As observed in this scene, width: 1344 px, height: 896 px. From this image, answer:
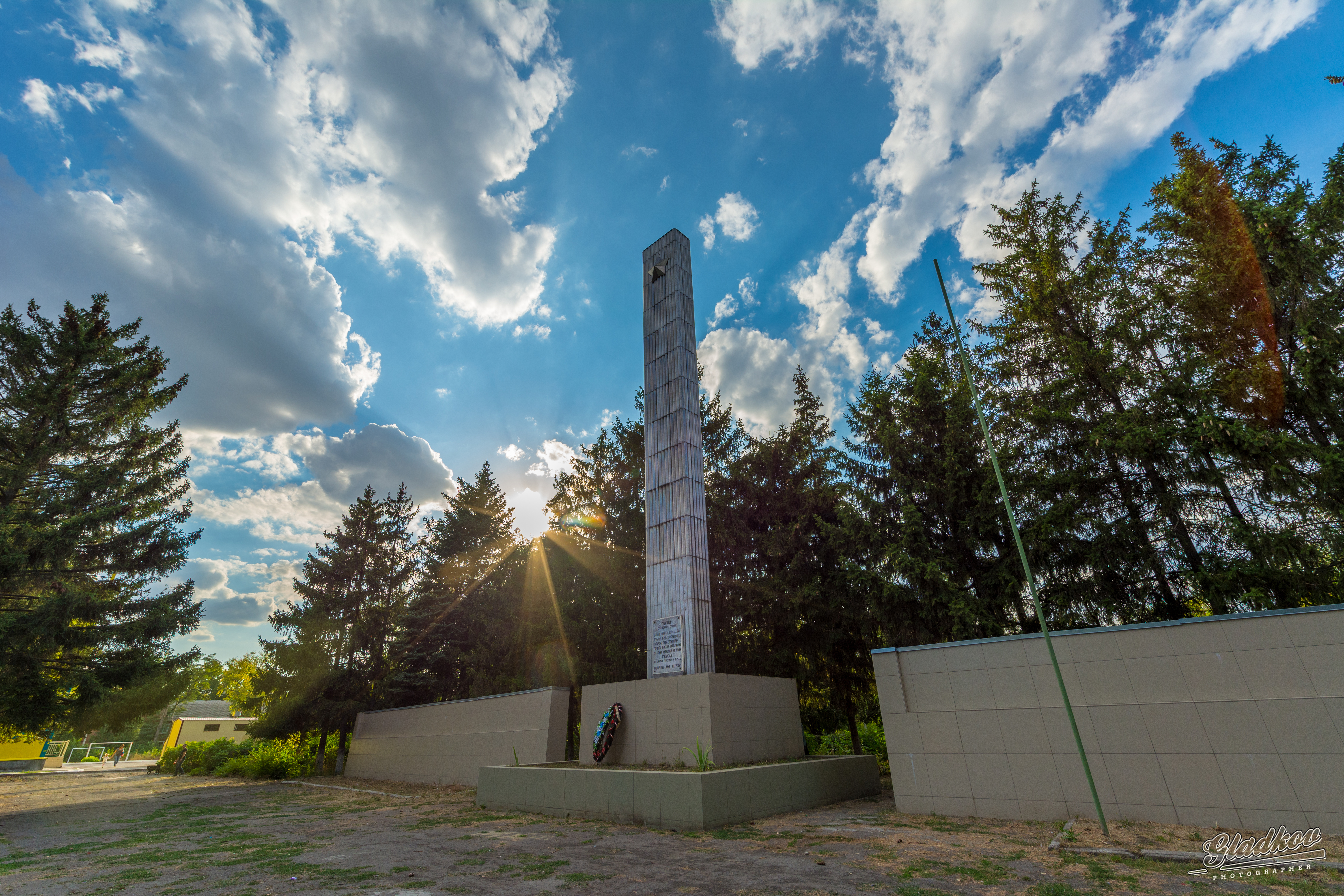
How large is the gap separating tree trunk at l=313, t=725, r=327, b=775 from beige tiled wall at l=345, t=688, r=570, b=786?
1.66 metres

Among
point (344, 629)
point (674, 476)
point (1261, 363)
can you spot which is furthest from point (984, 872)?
point (344, 629)

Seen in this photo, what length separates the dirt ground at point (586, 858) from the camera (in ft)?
17.6

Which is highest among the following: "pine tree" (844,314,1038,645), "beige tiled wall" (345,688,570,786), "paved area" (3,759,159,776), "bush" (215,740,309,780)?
"pine tree" (844,314,1038,645)

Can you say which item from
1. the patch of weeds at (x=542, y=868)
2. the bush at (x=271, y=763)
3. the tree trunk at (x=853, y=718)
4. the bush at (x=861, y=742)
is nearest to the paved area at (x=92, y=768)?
the bush at (x=271, y=763)

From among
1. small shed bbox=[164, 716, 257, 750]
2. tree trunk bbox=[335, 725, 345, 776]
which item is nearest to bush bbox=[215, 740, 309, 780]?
tree trunk bbox=[335, 725, 345, 776]

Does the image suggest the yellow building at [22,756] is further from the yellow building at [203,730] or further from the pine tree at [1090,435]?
the pine tree at [1090,435]

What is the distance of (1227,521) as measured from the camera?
35.7 feet

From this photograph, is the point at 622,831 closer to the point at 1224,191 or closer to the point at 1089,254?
the point at 1089,254

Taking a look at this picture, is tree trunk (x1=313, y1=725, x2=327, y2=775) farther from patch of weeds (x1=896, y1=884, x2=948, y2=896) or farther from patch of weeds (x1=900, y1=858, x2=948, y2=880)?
patch of weeds (x1=896, y1=884, x2=948, y2=896)

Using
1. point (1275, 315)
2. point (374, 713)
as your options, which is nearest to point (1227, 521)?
point (1275, 315)

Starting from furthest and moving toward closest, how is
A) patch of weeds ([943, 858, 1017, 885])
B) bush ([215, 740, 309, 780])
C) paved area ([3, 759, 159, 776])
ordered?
paved area ([3, 759, 159, 776])
bush ([215, 740, 309, 780])
patch of weeds ([943, 858, 1017, 885])

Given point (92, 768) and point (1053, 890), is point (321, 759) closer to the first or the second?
point (92, 768)

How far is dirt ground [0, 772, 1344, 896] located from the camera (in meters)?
5.35

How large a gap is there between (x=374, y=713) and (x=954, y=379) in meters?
24.0
